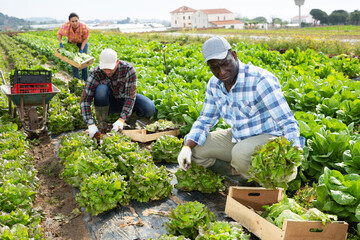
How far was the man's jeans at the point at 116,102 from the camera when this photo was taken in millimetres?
5761

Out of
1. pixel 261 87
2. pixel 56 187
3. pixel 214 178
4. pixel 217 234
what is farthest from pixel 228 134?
pixel 56 187

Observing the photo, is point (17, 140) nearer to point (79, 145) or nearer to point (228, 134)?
point (79, 145)

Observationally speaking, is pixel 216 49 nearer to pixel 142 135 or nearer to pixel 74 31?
pixel 142 135

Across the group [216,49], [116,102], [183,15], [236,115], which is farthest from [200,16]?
[216,49]

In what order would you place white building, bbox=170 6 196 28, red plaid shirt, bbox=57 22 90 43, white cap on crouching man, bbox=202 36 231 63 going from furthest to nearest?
white building, bbox=170 6 196 28 → red plaid shirt, bbox=57 22 90 43 → white cap on crouching man, bbox=202 36 231 63

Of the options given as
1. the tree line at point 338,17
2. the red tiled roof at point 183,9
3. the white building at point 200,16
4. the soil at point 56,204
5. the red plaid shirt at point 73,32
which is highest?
the red tiled roof at point 183,9

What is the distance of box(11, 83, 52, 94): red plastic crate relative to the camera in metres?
5.86

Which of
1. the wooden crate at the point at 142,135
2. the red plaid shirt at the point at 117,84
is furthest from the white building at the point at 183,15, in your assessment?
the wooden crate at the point at 142,135

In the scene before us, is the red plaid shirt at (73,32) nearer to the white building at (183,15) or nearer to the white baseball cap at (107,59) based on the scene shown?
the white baseball cap at (107,59)

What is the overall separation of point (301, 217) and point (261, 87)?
133 cm

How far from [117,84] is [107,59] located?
87cm

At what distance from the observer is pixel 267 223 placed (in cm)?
298

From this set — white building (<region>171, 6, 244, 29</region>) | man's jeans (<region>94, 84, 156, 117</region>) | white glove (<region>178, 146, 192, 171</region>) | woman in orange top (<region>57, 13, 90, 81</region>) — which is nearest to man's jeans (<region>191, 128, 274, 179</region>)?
white glove (<region>178, 146, 192, 171</region>)

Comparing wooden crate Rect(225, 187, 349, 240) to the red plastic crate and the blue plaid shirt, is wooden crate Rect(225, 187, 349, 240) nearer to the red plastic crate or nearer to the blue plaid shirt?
the blue plaid shirt
